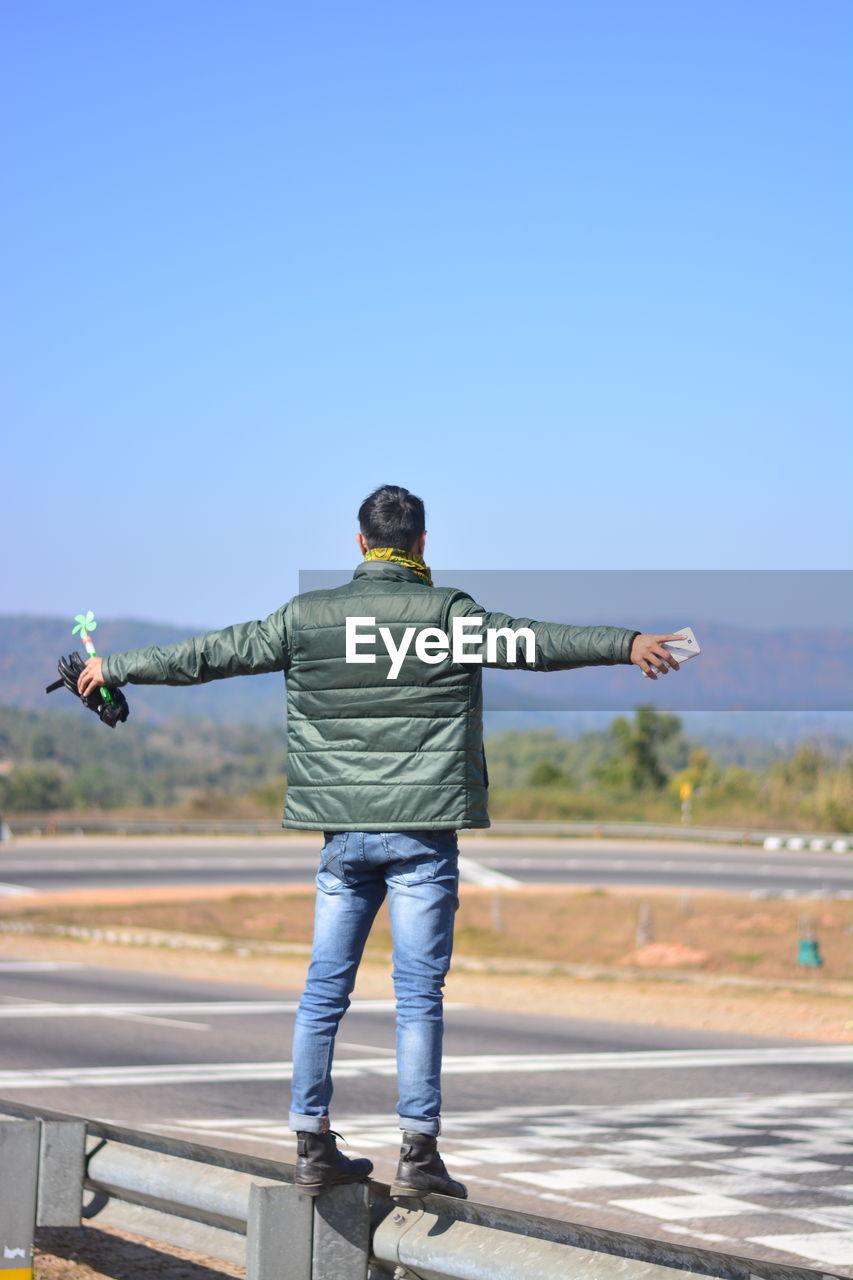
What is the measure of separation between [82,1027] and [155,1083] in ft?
12.4

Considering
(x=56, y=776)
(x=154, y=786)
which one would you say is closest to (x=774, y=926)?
(x=56, y=776)

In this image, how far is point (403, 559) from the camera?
17.2 feet

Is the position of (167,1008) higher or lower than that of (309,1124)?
lower

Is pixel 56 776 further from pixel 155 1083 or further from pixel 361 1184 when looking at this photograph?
pixel 361 1184

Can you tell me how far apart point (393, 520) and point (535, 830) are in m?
51.7

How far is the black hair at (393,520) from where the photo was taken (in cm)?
525

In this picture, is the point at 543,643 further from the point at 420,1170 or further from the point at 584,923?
the point at 584,923

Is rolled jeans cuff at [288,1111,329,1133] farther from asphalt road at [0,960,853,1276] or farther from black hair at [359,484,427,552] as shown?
asphalt road at [0,960,853,1276]

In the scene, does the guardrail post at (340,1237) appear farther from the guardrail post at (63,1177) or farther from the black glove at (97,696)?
the black glove at (97,696)

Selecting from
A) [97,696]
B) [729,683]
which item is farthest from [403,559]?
[729,683]

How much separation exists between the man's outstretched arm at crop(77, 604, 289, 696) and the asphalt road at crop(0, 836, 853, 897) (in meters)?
32.8

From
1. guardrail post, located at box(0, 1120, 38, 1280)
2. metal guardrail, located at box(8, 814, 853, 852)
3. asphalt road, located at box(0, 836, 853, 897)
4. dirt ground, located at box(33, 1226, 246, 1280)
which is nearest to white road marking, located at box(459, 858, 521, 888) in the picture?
asphalt road, located at box(0, 836, 853, 897)

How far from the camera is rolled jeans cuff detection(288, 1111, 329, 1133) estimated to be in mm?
4918

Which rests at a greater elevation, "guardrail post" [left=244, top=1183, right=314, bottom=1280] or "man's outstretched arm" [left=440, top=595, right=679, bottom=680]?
"man's outstretched arm" [left=440, top=595, right=679, bottom=680]
